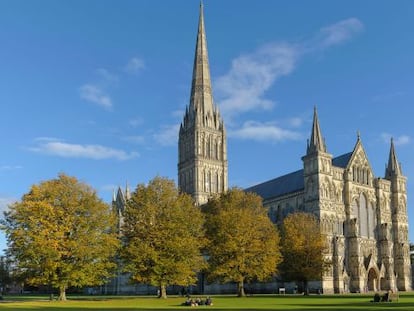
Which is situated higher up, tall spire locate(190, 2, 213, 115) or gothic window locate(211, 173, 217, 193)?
tall spire locate(190, 2, 213, 115)

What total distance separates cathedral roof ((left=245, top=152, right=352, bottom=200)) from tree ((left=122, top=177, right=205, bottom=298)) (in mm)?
39615

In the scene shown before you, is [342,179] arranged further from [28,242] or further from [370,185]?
[28,242]

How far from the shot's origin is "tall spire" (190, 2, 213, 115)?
5256 inches

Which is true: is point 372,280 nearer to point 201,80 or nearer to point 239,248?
point 239,248

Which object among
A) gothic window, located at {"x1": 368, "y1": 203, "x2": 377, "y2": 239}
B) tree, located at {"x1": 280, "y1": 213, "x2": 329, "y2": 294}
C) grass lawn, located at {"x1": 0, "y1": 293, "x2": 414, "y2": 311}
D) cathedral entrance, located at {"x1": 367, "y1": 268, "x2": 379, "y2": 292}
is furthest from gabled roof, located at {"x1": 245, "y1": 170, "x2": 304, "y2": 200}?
grass lawn, located at {"x1": 0, "y1": 293, "x2": 414, "y2": 311}

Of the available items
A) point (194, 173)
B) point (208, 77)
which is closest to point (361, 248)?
point (194, 173)

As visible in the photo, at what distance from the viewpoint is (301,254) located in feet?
237

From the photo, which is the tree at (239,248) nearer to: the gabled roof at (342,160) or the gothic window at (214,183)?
the gabled roof at (342,160)

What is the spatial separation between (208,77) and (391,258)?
65.6 meters

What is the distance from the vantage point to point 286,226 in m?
74.9

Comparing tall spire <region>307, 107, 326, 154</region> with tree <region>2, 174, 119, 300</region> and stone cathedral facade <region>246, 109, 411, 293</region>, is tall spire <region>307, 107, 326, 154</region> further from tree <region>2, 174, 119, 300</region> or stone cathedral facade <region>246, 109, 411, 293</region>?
tree <region>2, 174, 119, 300</region>

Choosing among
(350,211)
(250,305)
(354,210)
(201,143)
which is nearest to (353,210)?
(354,210)

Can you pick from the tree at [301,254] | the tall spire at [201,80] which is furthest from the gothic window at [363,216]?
the tall spire at [201,80]

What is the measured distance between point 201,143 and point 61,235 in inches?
2933
